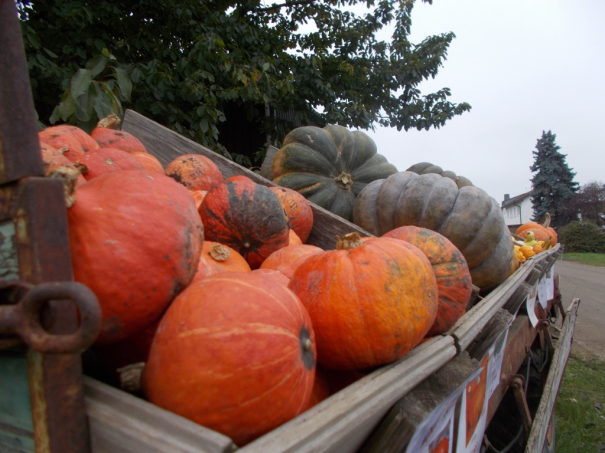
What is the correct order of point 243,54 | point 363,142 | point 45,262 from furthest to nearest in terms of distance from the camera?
point 243,54 → point 363,142 → point 45,262

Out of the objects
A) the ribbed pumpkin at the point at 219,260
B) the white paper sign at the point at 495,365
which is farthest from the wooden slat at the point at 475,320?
Result: the ribbed pumpkin at the point at 219,260

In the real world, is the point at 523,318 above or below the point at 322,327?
below

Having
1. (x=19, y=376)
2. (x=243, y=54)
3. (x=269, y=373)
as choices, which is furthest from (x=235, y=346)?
(x=243, y=54)

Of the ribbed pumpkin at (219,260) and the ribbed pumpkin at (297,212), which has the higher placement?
the ribbed pumpkin at (297,212)

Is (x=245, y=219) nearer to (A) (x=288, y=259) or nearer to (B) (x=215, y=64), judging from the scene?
(A) (x=288, y=259)

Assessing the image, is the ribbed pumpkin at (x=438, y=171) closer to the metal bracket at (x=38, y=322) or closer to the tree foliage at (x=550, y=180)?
the metal bracket at (x=38, y=322)

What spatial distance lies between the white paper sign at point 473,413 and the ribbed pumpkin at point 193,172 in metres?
1.40

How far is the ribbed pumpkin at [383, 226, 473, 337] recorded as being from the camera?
1258 mm

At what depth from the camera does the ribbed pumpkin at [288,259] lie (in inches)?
53.0

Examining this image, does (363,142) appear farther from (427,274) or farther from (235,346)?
(235,346)

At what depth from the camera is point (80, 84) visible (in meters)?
2.36

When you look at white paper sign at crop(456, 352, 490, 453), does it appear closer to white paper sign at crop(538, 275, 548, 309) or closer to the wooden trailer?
the wooden trailer

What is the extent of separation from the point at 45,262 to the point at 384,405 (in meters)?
0.61

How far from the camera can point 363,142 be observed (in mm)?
3479
